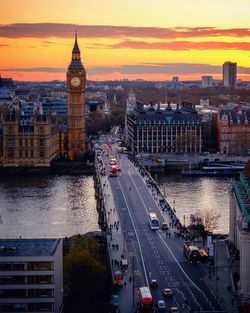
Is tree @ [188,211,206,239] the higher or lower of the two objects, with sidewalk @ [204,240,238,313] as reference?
higher

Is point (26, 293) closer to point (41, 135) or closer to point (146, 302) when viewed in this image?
point (146, 302)

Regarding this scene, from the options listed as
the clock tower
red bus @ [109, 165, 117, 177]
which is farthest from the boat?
the clock tower

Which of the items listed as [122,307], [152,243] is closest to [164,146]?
[152,243]

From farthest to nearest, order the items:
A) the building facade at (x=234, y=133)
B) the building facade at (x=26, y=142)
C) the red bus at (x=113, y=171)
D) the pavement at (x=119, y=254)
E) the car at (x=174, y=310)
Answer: the building facade at (x=234, y=133) < the building facade at (x=26, y=142) < the red bus at (x=113, y=171) < the pavement at (x=119, y=254) < the car at (x=174, y=310)

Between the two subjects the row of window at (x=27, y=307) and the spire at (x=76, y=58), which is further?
the spire at (x=76, y=58)

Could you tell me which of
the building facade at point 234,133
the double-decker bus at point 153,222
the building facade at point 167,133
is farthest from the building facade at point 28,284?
the building facade at point 167,133

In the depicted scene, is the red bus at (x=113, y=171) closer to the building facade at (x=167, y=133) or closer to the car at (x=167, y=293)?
the building facade at (x=167, y=133)

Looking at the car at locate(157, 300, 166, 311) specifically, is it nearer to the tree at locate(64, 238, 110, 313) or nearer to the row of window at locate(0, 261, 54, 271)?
the tree at locate(64, 238, 110, 313)

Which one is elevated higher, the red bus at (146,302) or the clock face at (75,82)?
the clock face at (75,82)
